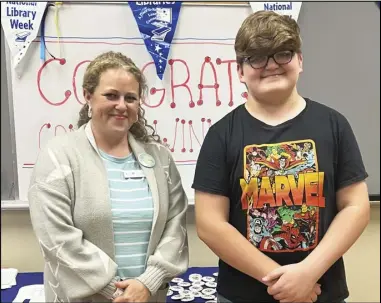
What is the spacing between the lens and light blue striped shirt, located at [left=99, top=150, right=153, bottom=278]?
117 cm

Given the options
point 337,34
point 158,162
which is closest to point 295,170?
point 158,162

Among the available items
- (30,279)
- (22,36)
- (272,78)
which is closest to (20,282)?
(30,279)

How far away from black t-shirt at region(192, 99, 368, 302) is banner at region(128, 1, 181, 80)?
845 mm

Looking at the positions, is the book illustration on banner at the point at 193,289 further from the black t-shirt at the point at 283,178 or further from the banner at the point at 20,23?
the banner at the point at 20,23

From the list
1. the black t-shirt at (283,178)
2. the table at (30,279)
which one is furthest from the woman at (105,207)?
the table at (30,279)

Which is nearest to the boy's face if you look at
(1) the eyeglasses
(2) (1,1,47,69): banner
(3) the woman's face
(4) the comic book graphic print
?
(1) the eyeglasses

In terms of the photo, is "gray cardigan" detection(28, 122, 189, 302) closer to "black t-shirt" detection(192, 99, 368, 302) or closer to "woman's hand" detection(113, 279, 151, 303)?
"woman's hand" detection(113, 279, 151, 303)

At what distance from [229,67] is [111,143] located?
820 millimetres

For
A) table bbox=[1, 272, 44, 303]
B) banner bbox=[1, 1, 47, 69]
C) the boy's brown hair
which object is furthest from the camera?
banner bbox=[1, 1, 47, 69]

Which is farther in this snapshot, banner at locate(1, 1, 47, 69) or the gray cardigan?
banner at locate(1, 1, 47, 69)

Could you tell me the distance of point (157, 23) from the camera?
180 cm

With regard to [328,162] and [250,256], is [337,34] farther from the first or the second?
[250,256]

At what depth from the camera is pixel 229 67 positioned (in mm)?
1871

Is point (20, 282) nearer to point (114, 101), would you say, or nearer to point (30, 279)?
point (30, 279)
